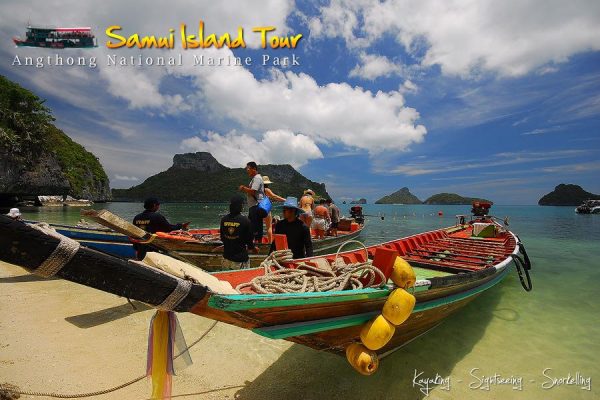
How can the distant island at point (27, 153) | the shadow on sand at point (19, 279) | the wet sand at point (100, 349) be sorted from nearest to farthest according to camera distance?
the wet sand at point (100, 349)
the shadow on sand at point (19, 279)
the distant island at point (27, 153)

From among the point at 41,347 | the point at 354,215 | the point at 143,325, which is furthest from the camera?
the point at 354,215

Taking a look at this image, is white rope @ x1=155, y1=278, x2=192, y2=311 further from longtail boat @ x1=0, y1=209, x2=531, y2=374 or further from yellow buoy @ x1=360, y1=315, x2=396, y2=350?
yellow buoy @ x1=360, y1=315, x2=396, y2=350

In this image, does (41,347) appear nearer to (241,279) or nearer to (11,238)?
(241,279)

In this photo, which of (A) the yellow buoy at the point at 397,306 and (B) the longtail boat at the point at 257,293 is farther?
(A) the yellow buoy at the point at 397,306

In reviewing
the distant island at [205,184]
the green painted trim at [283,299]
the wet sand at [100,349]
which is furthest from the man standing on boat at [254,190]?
the distant island at [205,184]

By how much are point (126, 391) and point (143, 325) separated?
2.28 metres

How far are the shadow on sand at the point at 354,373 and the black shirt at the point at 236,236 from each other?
6.79 ft

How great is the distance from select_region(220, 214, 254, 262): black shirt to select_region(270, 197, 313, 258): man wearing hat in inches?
23.3

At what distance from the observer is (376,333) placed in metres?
3.53

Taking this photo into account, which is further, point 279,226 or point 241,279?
point 279,226

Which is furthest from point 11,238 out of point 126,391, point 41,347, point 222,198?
point 222,198

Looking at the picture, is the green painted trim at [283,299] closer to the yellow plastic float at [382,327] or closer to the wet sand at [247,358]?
the yellow plastic float at [382,327]

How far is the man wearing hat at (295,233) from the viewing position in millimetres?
5746

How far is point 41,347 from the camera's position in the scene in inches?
197
